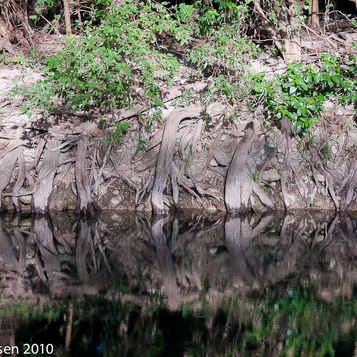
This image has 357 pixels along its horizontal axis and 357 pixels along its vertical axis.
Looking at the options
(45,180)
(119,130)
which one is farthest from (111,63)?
(45,180)

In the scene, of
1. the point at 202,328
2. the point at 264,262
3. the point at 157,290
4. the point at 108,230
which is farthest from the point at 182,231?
the point at 202,328

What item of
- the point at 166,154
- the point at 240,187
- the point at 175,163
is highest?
the point at 166,154

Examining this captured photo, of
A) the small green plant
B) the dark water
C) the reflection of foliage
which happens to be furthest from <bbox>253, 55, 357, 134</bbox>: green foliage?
the reflection of foliage

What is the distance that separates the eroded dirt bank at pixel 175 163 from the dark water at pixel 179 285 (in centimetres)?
44

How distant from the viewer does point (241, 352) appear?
5695 millimetres

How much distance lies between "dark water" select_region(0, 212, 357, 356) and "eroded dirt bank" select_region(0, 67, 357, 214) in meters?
0.44

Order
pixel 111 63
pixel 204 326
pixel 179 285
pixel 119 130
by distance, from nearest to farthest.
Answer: pixel 204 326 → pixel 179 285 → pixel 111 63 → pixel 119 130

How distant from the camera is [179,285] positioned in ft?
24.3

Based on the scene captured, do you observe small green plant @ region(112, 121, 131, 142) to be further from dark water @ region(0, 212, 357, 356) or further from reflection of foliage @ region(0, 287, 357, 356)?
reflection of foliage @ region(0, 287, 357, 356)

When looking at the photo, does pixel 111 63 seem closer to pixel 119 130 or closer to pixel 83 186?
pixel 119 130

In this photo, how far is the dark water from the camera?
232 inches

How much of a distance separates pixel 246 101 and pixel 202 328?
6250 mm

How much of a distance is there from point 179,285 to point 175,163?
4.00 metres

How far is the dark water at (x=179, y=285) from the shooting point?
5895 millimetres
